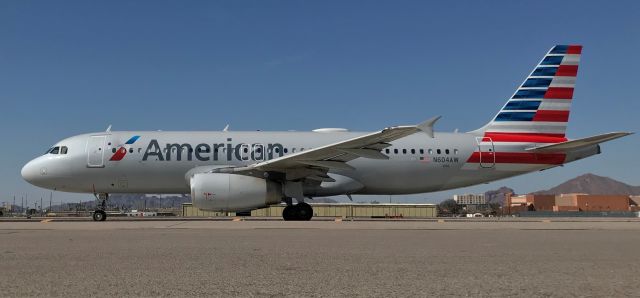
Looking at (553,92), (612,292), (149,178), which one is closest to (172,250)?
(612,292)

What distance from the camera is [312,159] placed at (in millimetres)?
18797

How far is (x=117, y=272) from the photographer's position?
5395 millimetres

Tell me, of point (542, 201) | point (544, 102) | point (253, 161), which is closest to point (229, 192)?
point (253, 161)

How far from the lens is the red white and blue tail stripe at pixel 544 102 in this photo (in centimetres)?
2330

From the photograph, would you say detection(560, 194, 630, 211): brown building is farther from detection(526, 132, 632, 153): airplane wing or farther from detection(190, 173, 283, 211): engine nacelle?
detection(190, 173, 283, 211): engine nacelle

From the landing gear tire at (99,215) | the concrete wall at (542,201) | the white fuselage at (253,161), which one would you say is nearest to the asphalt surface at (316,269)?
the landing gear tire at (99,215)

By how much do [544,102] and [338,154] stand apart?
9.76 meters

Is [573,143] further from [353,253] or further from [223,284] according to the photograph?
[223,284]

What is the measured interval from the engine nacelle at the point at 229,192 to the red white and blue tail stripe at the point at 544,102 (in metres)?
9.85

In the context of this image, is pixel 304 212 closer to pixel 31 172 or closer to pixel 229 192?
pixel 229 192

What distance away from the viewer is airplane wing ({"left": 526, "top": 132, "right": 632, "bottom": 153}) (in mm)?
19688

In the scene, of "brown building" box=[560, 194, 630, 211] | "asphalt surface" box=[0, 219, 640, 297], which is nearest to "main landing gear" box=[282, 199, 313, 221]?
"asphalt surface" box=[0, 219, 640, 297]

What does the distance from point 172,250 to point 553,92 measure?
65.3ft

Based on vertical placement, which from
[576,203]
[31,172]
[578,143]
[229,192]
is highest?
[578,143]
